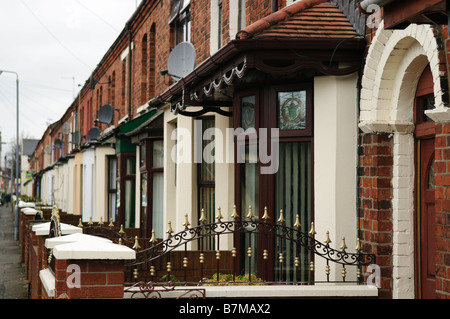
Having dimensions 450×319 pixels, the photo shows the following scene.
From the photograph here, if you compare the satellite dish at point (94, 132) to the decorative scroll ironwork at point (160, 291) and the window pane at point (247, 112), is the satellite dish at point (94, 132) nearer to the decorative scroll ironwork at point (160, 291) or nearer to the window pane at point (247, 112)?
the window pane at point (247, 112)

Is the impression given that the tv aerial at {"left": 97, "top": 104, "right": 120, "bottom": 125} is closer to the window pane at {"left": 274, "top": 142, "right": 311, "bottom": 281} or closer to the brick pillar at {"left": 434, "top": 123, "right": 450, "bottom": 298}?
the window pane at {"left": 274, "top": 142, "right": 311, "bottom": 281}

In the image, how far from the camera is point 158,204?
1527 cm

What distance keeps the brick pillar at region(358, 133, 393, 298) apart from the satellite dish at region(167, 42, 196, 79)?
537cm

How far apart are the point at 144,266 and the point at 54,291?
209cm

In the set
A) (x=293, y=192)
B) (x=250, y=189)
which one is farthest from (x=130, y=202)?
(x=293, y=192)

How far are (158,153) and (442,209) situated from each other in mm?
9921

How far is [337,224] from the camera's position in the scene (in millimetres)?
7301

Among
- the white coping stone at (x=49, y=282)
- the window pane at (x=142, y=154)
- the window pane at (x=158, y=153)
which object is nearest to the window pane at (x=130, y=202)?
the window pane at (x=142, y=154)

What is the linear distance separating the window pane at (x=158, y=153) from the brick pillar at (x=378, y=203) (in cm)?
812

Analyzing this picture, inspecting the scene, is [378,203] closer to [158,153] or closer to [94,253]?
[94,253]

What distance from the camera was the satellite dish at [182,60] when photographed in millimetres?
11981

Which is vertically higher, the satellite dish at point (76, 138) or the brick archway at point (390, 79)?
the satellite dish at point (76, 138)

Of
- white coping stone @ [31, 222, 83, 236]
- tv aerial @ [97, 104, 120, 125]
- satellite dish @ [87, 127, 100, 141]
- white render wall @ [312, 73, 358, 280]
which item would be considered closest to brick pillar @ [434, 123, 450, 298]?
white render wall @ [312, 73, 358, 280]

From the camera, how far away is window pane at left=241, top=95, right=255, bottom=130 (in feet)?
28.0
